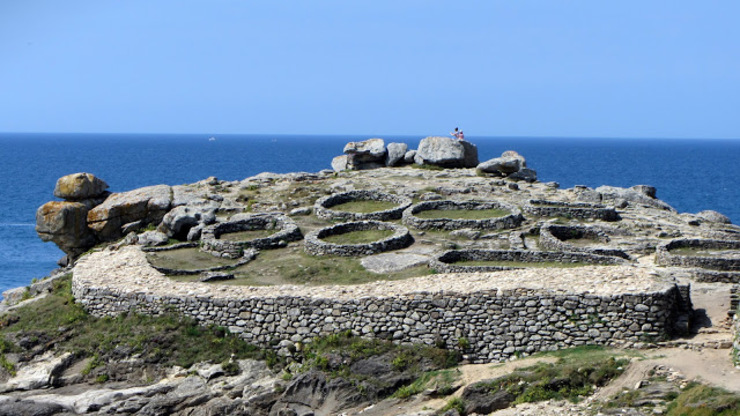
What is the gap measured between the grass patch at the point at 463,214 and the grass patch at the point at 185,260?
39.9 feet

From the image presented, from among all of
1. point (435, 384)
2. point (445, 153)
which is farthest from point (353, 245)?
point (445, 153)

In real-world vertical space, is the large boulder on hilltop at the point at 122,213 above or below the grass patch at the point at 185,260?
above

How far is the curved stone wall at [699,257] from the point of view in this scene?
3241 cm

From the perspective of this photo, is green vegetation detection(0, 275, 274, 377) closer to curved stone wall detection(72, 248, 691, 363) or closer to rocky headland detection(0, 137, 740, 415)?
rocky headland detection(0, 137, 740, 415)

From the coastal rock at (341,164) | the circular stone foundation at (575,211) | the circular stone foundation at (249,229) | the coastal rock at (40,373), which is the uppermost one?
the coastal rock at (341,164)

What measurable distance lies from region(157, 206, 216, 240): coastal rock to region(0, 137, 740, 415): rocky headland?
0.26 metres

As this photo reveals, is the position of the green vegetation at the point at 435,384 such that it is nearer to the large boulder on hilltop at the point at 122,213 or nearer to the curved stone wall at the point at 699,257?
the curved stone wall at the point at 699,257

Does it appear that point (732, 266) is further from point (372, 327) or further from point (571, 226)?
point (372, 327)

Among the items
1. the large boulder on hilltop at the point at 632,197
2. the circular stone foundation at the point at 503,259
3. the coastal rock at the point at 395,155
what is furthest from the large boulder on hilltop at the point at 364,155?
the circular stone foundation at the point at 503,259

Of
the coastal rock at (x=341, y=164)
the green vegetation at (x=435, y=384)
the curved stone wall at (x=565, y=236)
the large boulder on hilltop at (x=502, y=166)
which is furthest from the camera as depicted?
the coastal rock at (x=341, y=164)

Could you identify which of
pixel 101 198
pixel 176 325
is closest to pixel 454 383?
pixel 176 325

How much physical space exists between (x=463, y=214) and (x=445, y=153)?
17.3 m

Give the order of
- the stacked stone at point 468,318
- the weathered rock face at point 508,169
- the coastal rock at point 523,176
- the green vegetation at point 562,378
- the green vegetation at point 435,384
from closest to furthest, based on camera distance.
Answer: the green vegetation at point 562,378 < the green vegetation at point 435,384 < the stacked stone at point 468,318 < the coastal rock at point 523,176 < the weathered rock face at point 508,169

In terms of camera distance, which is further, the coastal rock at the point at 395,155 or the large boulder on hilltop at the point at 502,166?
the coastal rock at the point at 395,155
